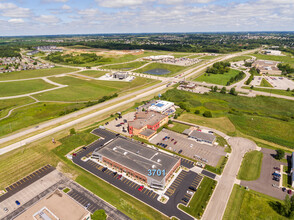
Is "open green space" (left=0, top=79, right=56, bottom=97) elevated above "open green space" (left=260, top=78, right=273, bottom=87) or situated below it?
above

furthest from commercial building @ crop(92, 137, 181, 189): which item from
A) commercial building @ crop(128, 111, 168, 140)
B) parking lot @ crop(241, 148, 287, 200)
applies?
parking lot @ crop(241, 148, 287, 200)

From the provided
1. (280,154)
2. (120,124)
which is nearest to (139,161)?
(120,124)

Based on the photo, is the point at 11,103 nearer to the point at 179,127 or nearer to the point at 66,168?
the point at 66,168

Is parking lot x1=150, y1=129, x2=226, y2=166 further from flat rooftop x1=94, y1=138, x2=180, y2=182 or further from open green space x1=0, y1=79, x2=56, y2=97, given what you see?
open green space x1=0, y1=79, x2=56, y2=97

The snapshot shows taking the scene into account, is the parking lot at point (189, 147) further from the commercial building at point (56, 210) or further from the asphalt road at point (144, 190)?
the commercial building at point (56, 210)

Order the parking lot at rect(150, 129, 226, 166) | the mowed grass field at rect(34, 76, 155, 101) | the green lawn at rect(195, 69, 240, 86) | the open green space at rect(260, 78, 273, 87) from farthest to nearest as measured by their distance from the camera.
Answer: the green lawn at rect(195, 69, 240, 86)
the open green space at rect(260, 78, 273, 87)
the mowed grass field at rect(34, 76, 155, 101)
the parking lot at rect(150, 129, 226, 166)

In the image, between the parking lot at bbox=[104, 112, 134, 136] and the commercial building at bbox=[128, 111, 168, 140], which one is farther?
the parking lot at bbox=[104, 112, 134, 136]

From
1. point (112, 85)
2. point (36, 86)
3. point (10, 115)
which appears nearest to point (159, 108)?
point (112, 85)
